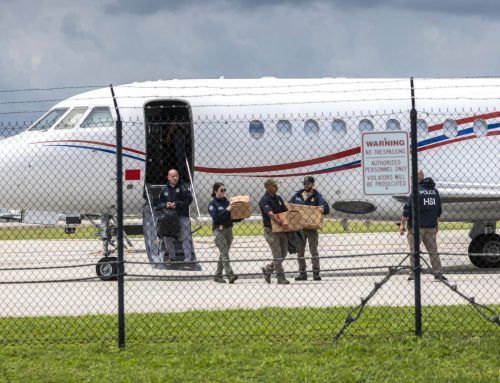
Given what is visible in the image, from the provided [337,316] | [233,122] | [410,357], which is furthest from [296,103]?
[410,357]

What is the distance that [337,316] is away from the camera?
1373 centimetres

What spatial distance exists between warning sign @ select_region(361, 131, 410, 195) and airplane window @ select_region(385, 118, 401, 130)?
964cm

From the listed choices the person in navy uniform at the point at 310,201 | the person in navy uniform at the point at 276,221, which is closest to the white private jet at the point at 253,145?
the person in navy uniform at the point at 310,201

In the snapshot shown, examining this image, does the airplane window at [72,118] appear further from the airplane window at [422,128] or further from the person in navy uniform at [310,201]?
the airplane window at [422,128]

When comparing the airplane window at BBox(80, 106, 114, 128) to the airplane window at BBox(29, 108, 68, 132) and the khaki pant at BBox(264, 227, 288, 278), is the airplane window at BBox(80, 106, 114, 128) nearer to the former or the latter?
the airplane window at BBox(29, 108, 68, 132)

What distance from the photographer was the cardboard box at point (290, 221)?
18.8 meters

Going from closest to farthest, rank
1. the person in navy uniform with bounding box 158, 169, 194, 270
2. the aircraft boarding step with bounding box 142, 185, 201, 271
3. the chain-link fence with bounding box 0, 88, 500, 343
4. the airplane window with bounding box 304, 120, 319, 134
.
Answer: the chain-link fence with bounding box 0, 88, 500, 343 < the person in navy uniform with bounding box 158, 169, 194, 270 < the aircraft boarding step with bounding box 142, 185, 201, 271 < the airplane window with bounding box 304, 120, 319, 134

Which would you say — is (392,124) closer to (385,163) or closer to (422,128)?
(422,128)

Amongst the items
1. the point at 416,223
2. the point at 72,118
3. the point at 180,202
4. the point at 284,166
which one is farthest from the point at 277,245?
the point at 416,223

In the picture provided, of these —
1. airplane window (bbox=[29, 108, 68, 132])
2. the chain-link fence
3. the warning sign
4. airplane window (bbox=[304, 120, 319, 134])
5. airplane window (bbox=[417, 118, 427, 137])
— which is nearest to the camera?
the warning sign

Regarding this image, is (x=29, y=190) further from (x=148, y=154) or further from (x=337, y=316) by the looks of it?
(x=337, y=316)

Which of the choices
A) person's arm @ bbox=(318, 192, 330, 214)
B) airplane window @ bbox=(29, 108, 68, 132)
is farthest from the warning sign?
airplane window @ bbox=(29, 108, 68, 132)

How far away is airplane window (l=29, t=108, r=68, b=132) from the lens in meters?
21.2

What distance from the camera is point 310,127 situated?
70.6 feet
